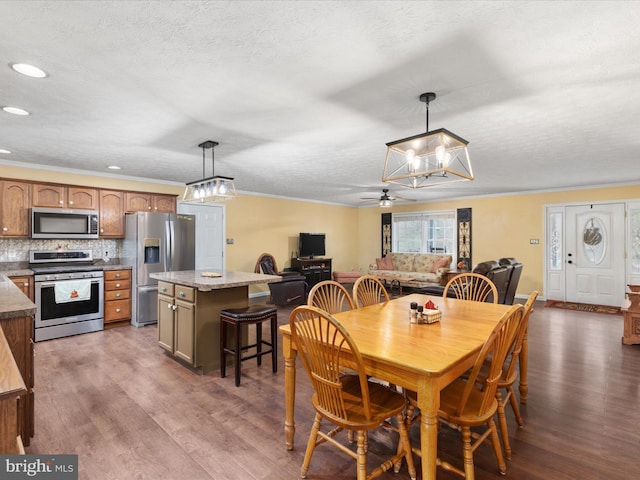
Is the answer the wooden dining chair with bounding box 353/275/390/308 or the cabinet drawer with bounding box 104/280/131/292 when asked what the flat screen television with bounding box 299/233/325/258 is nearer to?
the cabinet drawer with bounding box 104/280/131/292

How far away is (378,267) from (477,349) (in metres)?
6.98

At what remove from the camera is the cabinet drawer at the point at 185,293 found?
3.23 meters

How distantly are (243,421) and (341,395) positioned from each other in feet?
3.89

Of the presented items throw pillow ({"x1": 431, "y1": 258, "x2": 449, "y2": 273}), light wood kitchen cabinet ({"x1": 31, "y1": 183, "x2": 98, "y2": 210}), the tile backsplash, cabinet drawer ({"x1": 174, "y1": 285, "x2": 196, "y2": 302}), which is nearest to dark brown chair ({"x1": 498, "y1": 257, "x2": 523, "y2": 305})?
throw pillow ({"x1": 431, "y1": 258, "x2": 449, "y2": 273})

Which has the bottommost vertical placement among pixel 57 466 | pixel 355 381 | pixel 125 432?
pixel 125 432

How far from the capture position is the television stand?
8.02 meters

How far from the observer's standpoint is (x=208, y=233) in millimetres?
6656

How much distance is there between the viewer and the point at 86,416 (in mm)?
2482

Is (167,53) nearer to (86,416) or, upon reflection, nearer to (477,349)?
(477,349)

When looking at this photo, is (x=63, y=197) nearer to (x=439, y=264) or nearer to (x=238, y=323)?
(x=238, y=323)

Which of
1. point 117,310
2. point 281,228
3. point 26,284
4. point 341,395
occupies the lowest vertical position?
point 117,310

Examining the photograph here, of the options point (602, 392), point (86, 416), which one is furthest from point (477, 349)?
point (86, 416)

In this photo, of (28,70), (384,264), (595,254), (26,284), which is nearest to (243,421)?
(28,70)

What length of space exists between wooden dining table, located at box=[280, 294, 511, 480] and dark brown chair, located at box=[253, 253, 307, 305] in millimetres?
3742
